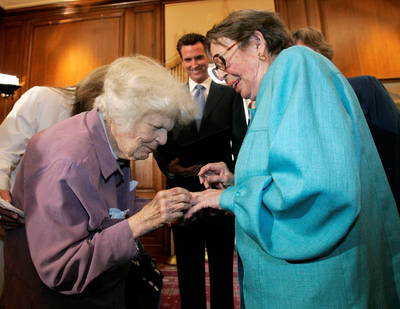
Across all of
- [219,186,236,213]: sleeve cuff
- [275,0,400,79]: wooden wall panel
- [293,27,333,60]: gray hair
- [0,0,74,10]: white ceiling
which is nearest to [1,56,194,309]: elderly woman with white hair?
[219,186,236,213]: sleeve cuff

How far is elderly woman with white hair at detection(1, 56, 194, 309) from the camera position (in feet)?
2.88

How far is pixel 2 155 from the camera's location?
160 cm

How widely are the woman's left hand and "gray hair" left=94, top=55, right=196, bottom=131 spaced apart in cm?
44

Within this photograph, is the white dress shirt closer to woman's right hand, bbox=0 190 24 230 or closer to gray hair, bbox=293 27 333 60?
woman's right hand, bbox=0 190 24 230

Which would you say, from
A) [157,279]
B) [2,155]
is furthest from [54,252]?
[2,155]

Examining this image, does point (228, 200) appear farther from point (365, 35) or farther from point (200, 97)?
point (365, 35)

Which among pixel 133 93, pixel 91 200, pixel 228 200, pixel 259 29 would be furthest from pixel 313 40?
pixel 91 200

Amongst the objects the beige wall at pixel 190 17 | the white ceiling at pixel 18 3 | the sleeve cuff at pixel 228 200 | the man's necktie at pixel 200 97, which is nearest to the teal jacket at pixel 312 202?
the sleeve cuff at pixel 228 200

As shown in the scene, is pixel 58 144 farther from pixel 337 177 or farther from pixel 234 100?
pixel 234 100

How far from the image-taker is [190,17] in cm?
446

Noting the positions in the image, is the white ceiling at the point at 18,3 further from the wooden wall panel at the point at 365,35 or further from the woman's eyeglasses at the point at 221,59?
the woman's eyeglasses at the point at 221,59

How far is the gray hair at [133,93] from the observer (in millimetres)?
1127

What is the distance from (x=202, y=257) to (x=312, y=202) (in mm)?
1403

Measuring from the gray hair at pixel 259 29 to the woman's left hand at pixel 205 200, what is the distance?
606 millimetres
